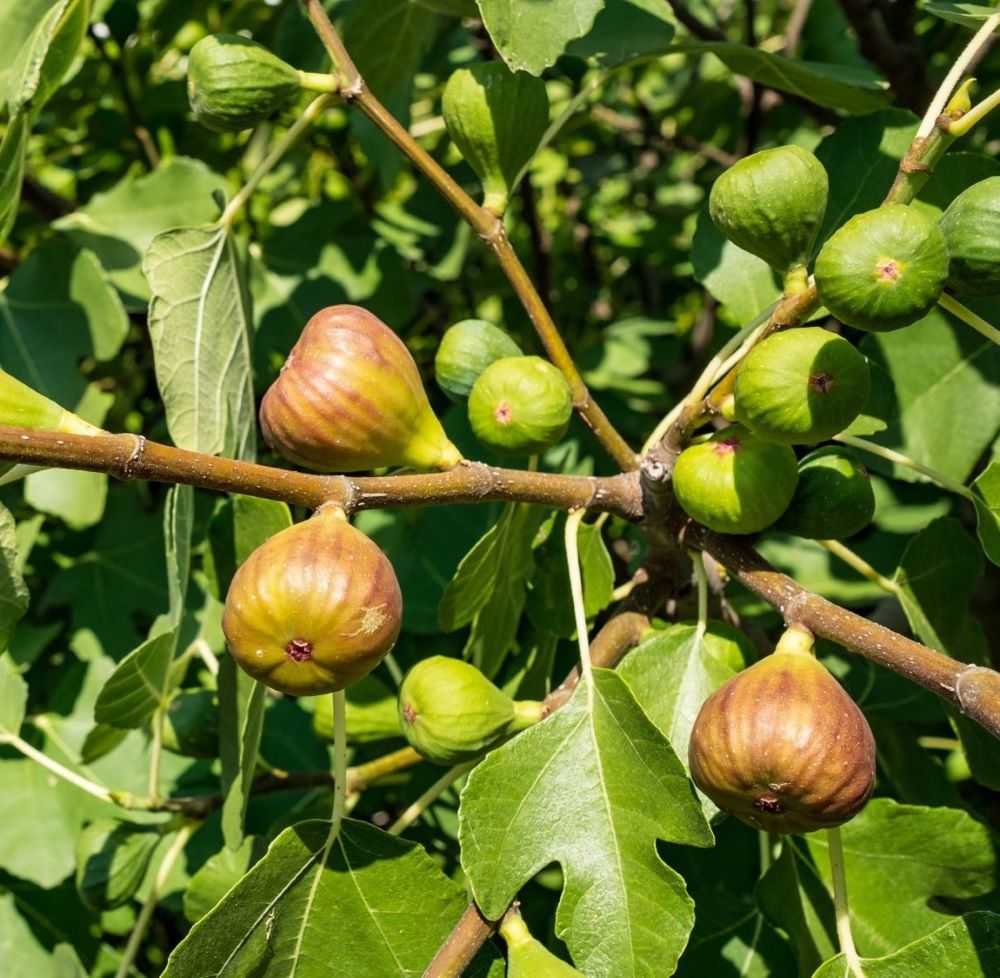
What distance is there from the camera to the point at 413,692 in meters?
1.38

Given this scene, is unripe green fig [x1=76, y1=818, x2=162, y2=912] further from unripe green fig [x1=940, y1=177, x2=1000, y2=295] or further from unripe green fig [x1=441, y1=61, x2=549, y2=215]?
unripe green fig [x1=940, y1=177, x2=1000, y2=295]

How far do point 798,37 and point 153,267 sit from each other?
5.91 ft

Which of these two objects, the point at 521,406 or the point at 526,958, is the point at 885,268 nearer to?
the point at 521,406

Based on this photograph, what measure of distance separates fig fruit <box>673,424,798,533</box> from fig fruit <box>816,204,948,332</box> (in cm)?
20

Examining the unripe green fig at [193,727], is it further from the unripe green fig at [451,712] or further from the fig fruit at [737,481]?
the fig fruit at [737,481]

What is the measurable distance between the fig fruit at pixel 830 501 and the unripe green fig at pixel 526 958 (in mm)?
550

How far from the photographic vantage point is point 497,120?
57.9 inches

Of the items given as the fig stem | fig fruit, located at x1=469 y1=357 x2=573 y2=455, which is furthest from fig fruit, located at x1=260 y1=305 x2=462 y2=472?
the fig stem

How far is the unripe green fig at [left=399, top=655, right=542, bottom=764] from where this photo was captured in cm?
134

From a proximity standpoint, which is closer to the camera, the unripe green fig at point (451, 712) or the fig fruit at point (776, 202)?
the fig fruit at point (776, 202)

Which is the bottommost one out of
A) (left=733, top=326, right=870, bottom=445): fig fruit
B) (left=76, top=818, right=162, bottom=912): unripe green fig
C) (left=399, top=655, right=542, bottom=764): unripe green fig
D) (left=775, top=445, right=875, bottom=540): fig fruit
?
(left=76, top=818, right=162, bottom=912): unripe green fig

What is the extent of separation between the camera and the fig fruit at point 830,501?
132 cm

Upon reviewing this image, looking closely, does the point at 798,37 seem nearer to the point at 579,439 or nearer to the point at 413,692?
the point at 579,439

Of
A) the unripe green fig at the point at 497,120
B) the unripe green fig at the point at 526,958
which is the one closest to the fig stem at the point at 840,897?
the unripe green fig at the point at 526,958
